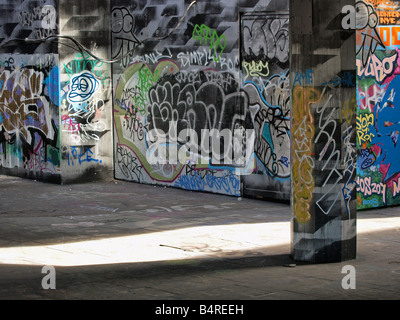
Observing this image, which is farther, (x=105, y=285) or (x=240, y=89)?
(x=240, y=89)

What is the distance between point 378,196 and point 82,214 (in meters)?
5.67

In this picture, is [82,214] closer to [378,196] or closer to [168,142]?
[168,142]

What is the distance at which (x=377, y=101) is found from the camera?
559 inches

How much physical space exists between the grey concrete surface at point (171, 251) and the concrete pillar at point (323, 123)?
17.8 inches

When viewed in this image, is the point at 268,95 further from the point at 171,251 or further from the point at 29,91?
the point at 29,91

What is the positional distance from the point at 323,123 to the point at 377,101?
478cm

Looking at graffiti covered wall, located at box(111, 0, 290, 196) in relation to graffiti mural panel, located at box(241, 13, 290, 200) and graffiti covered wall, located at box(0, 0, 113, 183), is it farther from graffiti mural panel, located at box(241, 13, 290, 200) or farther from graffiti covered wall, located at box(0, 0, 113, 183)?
graffiti covered wall, located at box(0, 0, 113, 183)

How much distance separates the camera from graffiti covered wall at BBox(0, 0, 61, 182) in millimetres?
18594

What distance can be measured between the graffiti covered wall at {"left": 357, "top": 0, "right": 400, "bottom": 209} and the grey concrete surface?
646 mm

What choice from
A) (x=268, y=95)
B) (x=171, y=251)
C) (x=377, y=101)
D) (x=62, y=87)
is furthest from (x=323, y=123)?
(x=62, y=87)

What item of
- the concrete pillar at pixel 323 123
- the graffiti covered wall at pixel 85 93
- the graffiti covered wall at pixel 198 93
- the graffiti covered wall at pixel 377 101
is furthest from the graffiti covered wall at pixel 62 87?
the concrete pillar at pixel 323 123

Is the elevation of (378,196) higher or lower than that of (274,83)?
lower

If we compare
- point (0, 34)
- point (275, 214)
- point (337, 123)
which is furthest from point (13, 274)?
point (0, 34)

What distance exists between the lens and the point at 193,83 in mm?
16938
